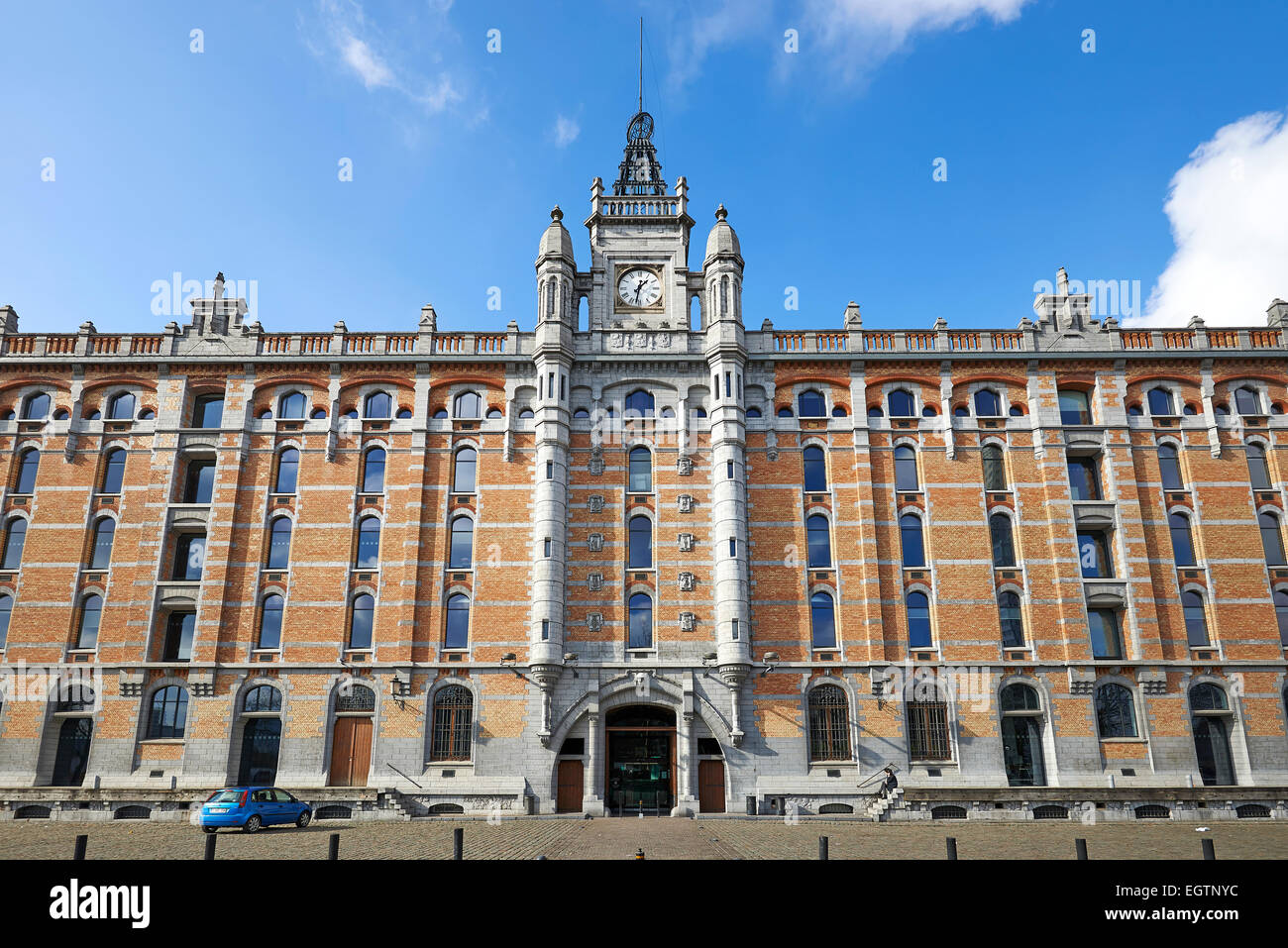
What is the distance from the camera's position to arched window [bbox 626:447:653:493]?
3769 cm

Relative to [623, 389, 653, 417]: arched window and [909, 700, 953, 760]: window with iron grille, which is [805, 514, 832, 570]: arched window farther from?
[623, 389, 653, 417]: arched window

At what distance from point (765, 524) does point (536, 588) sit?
9.95 metres

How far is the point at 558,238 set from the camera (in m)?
39.5

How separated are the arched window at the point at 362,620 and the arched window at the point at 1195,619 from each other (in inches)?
1315

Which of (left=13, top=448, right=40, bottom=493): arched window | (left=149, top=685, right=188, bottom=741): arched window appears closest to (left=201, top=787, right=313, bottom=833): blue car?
(left=149, top=685, right=188, bottom=741): arched window

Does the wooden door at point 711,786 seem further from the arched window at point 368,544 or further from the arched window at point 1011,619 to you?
the arched window at point 368,544

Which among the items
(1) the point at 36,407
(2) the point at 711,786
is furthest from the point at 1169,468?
(1) the point at 36,407

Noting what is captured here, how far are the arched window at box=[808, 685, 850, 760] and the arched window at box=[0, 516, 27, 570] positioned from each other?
33.7 meters

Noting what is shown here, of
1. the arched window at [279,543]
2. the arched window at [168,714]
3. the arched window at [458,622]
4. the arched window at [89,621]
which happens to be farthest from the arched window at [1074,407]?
the arched window at [89,621]

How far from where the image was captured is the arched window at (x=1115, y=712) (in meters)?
34.8

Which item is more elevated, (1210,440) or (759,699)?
(1210,440)

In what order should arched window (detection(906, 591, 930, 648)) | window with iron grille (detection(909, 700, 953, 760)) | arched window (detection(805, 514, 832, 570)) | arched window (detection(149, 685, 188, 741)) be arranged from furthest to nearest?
arched window (detection(805, 514, 832, 570)), arched window (detection(906, 591, 930, 648)), arched window (detection(149, 685, 188, 741)), window with iron grille (detection(909, 700, 953, 760))
